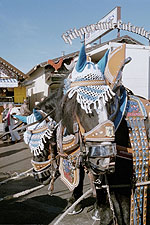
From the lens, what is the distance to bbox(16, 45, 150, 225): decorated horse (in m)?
1.85

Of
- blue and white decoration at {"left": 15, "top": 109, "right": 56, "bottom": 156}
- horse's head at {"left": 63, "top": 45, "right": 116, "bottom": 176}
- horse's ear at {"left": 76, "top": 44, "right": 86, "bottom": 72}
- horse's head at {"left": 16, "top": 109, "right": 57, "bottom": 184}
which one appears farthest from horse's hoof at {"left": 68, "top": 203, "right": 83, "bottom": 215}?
horse's ear at {"left": 76, "top": 44, "right": 86, "bottom": 72}

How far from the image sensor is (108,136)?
1.79 metres

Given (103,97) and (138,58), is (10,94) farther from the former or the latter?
(103,97)

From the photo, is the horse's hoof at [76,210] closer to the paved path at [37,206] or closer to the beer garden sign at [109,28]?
the paved path at [37,206]

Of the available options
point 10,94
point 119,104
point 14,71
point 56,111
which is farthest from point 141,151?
point 10,94

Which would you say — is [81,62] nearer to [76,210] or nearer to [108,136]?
[108,136]

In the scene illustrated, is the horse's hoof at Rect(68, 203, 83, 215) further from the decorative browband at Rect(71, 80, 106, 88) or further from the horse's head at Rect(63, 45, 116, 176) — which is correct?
the decorative browband at Rect(71, 80, 106, 88)

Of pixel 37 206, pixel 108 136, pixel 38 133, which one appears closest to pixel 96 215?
pixel 37 206

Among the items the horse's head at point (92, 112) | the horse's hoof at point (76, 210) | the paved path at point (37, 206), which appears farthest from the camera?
the horse's hoof at point (76, 210)

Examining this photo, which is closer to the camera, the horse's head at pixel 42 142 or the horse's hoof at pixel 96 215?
the horse's head at pixel 42 142

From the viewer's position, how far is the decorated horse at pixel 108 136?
72.7 inches

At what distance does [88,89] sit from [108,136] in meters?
0.51

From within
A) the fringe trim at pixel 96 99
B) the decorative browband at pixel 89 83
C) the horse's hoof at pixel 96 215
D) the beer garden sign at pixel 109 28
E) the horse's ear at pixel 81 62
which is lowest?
the horse's hoof at pixel 96 215

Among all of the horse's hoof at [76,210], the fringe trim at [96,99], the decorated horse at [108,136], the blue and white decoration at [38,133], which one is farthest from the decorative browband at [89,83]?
the horse's hoof at [76,210]
